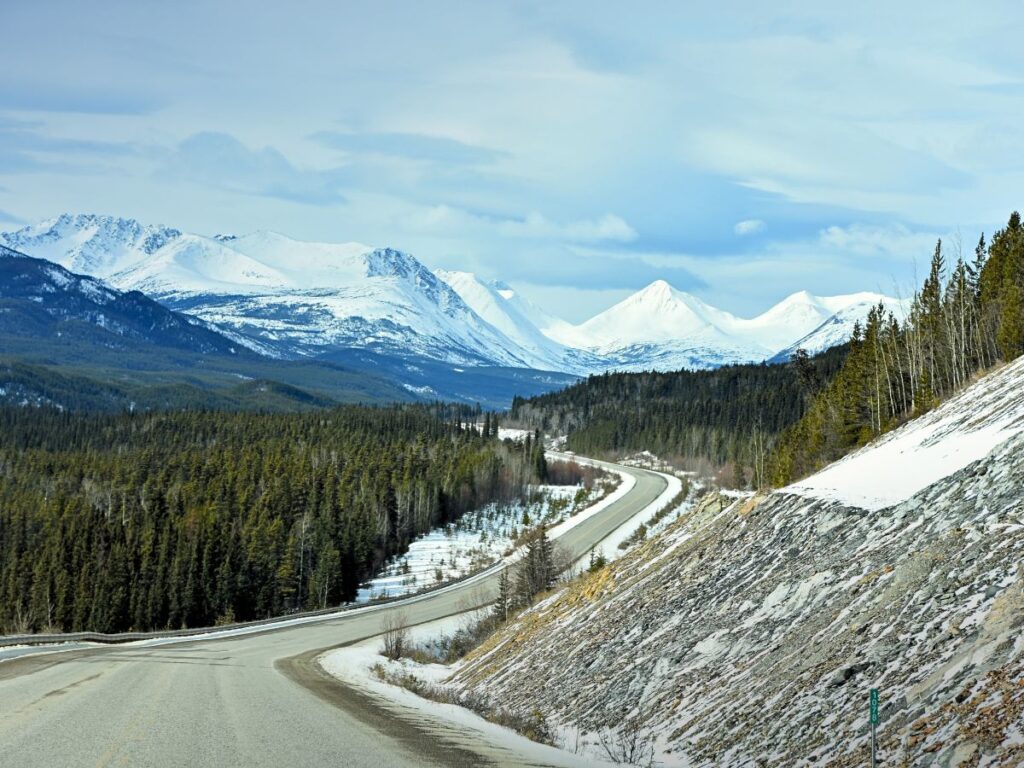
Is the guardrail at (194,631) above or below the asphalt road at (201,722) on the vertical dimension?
below

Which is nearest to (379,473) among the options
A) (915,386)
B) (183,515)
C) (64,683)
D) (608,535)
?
(183,515)

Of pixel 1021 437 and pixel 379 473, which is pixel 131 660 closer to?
pixel 1021 437

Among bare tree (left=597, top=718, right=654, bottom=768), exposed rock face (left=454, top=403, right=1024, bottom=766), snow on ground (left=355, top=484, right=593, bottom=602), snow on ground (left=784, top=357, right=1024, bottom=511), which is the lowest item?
snow on ground (left=355, top=484, right=593, bottom=602)

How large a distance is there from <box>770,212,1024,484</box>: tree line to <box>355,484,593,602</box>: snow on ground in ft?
108

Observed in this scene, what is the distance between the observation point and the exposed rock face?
11.5 m

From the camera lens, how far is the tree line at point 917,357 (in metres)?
69.7

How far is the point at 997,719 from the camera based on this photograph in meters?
10.2

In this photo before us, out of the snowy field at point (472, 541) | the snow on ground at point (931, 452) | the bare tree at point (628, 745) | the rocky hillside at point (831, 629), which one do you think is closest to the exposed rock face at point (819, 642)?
the rocky hillside at point (831, 629)

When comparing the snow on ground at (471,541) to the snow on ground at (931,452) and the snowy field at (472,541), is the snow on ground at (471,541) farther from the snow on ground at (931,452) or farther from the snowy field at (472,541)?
the snow on ground at (931,452)

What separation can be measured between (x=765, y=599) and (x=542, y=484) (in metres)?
145

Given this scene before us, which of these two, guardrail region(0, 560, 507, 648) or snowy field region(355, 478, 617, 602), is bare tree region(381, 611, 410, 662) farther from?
snowy field region(355, 478, 617, 602)

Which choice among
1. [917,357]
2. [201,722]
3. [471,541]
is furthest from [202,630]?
[471,541]

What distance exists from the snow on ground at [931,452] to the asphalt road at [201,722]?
11.6 meters

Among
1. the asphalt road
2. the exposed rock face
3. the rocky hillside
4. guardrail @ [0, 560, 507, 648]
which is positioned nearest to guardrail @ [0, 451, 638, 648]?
guardrail @ [0, 560, 507, 648]
